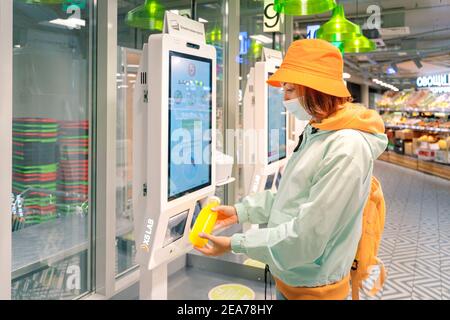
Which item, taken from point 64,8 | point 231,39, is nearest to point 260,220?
point 64,8

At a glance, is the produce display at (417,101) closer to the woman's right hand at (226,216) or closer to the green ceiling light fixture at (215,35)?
the green ceiling light fixture at (215,35)

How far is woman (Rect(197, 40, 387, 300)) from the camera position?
1.53 m

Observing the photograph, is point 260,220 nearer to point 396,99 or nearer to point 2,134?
point 2,134

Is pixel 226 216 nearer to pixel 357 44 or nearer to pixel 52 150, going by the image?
pixel 52 150

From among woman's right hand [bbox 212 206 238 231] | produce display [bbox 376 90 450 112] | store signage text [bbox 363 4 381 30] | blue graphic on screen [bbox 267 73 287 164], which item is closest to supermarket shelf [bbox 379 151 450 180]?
produce display [bbox 376 90 450 112]

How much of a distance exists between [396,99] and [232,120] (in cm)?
1349

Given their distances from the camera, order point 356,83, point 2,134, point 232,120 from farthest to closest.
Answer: point 356,83, point 232,120, point 2,134

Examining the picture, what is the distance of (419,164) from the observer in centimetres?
1298

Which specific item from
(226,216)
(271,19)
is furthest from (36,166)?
(271,19)

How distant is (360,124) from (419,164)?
12.4 metres

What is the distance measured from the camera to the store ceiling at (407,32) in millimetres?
9133

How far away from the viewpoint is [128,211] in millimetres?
3947

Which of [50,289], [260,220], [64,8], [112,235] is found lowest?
[50,289]

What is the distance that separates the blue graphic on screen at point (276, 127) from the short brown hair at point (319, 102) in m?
2.27
